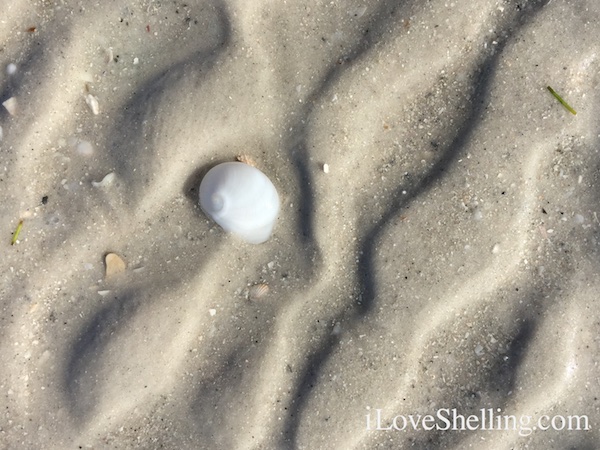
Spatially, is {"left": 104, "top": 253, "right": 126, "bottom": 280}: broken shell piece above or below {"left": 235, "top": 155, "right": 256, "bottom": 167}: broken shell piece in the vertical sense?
below

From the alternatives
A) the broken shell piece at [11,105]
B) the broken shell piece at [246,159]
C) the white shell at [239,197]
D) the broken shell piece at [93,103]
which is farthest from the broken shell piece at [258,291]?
the broken shell piece at [11,105]

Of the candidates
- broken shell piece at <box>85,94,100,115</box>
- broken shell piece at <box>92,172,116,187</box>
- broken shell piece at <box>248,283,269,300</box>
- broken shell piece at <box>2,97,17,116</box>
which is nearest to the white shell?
broken shell piece at <box>248,283,269,300</box>

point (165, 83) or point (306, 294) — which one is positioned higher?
point (165, 83)

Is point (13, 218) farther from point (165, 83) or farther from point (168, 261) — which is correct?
point (165, 83)

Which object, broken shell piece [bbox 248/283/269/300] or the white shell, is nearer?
the white shell

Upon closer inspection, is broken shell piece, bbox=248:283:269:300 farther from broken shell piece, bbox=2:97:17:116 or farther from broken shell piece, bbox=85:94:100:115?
broken shell piece, bbox=2:97:17:116

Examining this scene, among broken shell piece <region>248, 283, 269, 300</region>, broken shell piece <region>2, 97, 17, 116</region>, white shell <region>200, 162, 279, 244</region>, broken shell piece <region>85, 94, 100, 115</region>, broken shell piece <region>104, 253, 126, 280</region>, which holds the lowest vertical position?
broken shell piece <region>248, 283, 269, 300</region>

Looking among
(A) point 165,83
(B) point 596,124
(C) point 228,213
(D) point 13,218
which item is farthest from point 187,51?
(B) point 596,124

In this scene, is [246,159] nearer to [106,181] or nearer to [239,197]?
[239,197]
